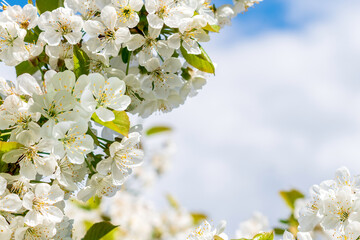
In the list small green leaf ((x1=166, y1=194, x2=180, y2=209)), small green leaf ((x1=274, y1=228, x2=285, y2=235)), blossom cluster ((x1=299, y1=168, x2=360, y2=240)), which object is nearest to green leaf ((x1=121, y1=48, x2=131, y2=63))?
blossom cluster ((x1=299, y1=168, x2=360, y2=240))

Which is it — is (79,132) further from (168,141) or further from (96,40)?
(168,141)

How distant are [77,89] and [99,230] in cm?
59

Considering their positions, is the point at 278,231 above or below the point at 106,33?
below

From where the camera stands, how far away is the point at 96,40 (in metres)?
1.60

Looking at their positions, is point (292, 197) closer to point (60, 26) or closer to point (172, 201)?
point (60, 26)

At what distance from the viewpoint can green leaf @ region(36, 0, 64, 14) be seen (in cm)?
167

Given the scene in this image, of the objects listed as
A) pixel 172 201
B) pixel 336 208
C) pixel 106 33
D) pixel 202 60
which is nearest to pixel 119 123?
pixel 106 33

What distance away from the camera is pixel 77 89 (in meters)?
1.41

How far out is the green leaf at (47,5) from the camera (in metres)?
1.67

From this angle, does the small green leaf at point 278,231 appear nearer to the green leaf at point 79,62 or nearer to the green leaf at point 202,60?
the green leaf at point 202,60

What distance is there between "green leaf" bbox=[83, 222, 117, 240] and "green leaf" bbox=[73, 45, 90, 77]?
57cm

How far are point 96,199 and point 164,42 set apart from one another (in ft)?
2.44

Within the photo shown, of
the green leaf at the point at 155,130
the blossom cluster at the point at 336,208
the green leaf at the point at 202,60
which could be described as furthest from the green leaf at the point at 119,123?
the green leaf at the point at 155,130

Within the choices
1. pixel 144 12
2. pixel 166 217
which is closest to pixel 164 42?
pixel 144 12
